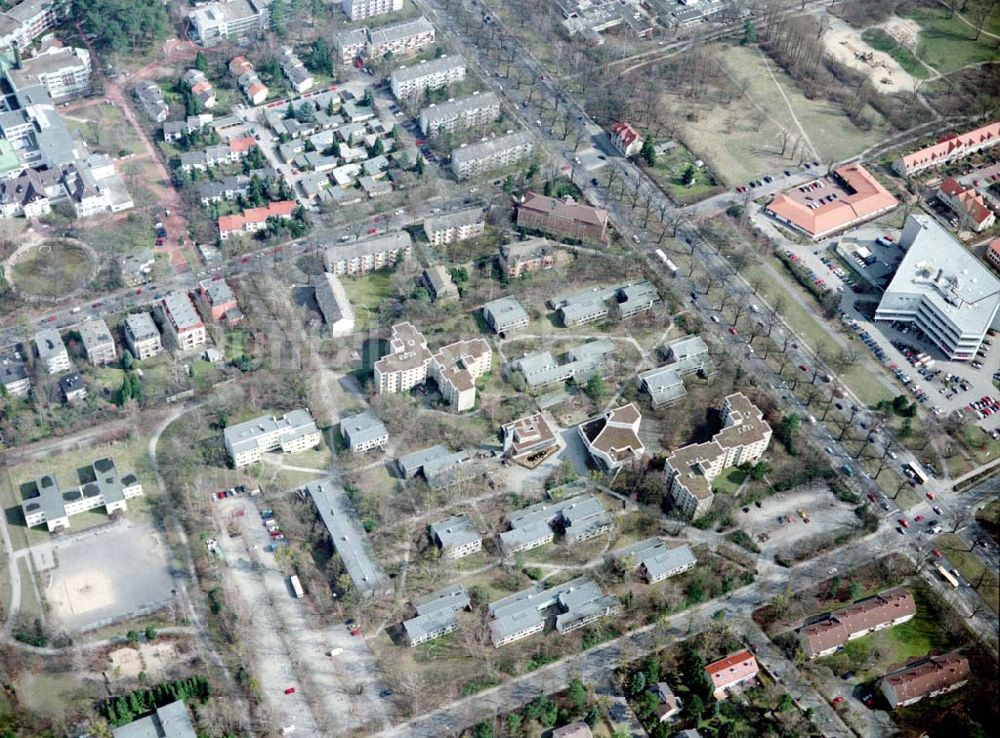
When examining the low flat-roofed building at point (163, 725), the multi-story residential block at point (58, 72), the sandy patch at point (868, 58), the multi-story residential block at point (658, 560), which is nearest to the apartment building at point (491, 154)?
the multi-story residential block at point (58, 72)

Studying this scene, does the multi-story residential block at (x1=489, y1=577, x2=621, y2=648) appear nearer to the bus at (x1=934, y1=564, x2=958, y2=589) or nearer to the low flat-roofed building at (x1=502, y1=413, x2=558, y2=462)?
the low flat-roofed building at (x1=502, y1=413, x2=558, y2=462)

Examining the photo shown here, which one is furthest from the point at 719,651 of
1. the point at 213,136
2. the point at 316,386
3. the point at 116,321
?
the point at 213,136

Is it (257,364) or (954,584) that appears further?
(257,364)

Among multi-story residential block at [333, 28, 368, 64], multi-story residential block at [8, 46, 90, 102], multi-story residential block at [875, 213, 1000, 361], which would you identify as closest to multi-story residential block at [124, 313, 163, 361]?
multi-story residential block at [8, 46, 90, 102]

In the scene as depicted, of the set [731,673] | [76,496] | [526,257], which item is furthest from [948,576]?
[76,496]

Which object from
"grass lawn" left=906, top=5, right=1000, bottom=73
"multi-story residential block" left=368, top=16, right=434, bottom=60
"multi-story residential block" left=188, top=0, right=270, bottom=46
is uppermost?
"multi-story residential block" left=188, top=0, right=270, bottom=46

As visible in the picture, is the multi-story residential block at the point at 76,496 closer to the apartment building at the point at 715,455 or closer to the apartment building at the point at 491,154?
the apartment building at the point at 715,455

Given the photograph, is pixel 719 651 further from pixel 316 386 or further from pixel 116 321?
pixel 116 321
